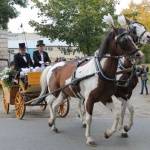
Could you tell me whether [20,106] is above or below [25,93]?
below

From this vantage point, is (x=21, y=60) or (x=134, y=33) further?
(x=21, y=60)

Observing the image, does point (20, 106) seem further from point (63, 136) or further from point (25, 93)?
point (63, 136)

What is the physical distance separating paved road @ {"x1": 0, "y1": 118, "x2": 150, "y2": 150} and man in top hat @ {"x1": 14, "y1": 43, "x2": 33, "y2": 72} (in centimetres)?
156

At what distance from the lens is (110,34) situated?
5.89m

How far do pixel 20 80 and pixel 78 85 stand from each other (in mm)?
2991

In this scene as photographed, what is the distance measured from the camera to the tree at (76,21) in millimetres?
17923

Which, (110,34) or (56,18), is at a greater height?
(56,18)

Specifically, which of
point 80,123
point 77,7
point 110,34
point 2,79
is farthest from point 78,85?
point 77,7

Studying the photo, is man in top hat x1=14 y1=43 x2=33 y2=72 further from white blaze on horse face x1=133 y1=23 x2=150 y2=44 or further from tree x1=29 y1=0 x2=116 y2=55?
tree x1=29 y1=0 x2=116 y2=55

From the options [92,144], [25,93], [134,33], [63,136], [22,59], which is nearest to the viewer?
[134,33]

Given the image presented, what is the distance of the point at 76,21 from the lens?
→ 1814cm

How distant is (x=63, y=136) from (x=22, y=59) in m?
3.11

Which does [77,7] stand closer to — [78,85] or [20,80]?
[20,80]

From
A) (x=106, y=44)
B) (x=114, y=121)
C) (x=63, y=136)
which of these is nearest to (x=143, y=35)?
(x=106, y=44)
